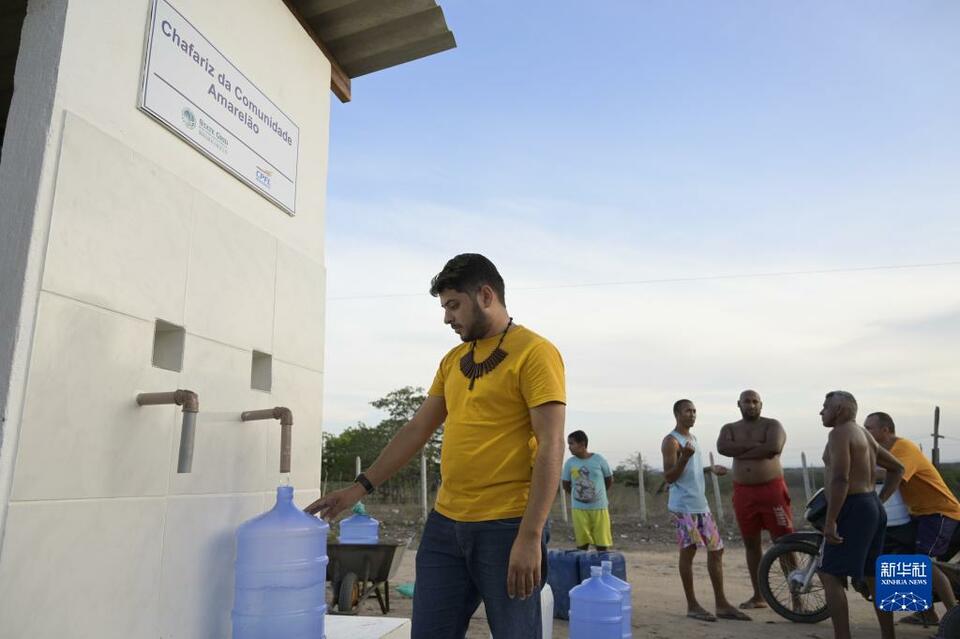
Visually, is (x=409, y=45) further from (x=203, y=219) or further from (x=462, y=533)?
(x=462, y=533)

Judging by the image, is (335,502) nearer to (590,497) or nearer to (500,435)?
(500,435)

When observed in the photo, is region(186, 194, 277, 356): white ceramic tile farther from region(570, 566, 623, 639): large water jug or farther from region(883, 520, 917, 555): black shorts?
region(883, 520, 917, 555): black shorts

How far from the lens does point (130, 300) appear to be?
2.31 metres

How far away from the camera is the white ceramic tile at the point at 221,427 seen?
262 centimetres

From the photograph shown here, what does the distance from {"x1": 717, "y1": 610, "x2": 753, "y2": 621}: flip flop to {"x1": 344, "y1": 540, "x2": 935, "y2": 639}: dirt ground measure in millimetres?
73

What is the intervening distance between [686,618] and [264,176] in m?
5.01

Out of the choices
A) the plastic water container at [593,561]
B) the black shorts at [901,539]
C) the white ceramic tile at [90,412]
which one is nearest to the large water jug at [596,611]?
the plastic water container at [593,561]

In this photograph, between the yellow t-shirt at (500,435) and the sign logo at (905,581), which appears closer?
the yellow t-shirt at (500,435)

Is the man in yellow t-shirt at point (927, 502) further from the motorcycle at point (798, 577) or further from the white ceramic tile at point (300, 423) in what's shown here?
the white ceramic tile at point (300, 423)

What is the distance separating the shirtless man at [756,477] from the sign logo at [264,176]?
4.73 metres

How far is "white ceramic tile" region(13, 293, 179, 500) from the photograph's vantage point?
6.42 feet

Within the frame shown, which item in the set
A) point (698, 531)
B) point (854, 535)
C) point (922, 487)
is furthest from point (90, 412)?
point (922, 487)

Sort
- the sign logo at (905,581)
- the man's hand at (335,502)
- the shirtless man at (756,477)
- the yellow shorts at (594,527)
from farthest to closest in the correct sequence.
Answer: the yellow shorts at (594,527) < the shirtless man at (756,477) < the sign logo at (905,581) < the man's hand at (335,502)

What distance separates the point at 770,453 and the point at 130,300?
17.6 feet
